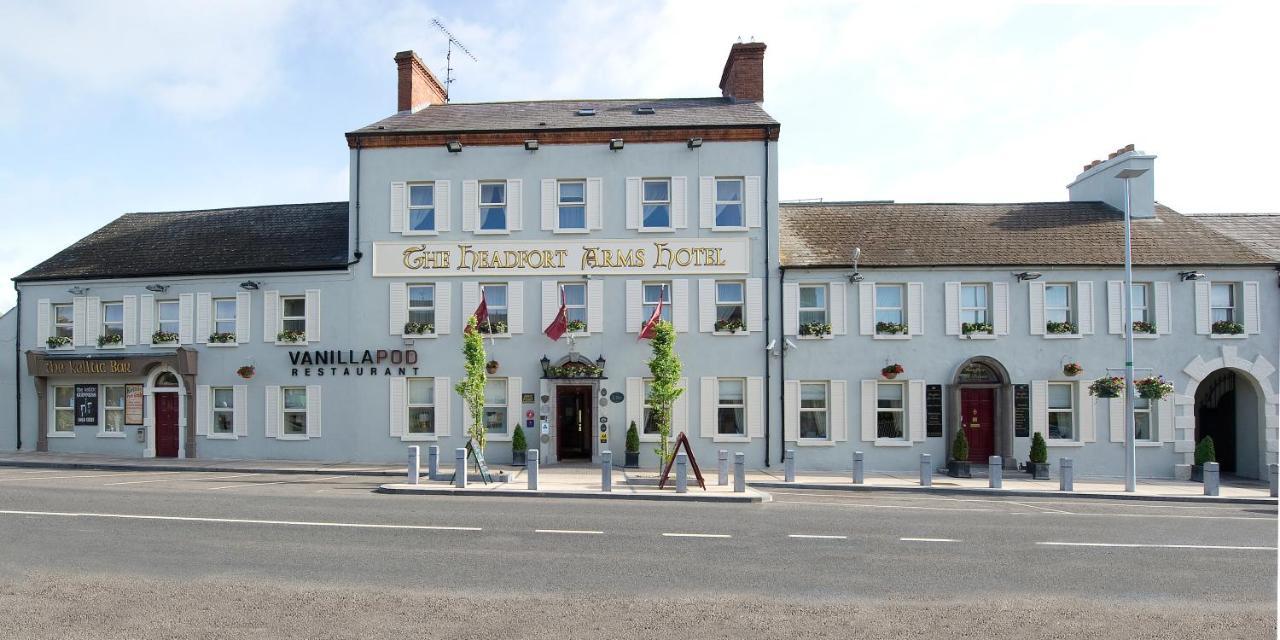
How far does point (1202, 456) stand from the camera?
19844mm

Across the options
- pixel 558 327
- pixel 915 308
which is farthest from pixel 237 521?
pixel 915 308

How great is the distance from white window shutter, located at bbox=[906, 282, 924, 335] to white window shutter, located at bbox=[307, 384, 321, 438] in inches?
666

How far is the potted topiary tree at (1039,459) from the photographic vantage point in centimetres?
1986

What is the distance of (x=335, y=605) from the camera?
25.5ft

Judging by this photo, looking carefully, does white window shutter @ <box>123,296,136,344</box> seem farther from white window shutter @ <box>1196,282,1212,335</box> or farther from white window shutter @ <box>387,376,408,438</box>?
white window shutter @ <box>1196,282,1212,335</box>

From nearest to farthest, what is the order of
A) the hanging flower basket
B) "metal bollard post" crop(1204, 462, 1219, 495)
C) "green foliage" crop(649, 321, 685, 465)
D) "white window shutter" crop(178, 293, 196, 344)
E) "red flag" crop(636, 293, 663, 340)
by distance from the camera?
1. "metal bollard post" crop(1204, 462, 1219, 495)
2. "green foliage" crop(649, 321, 685, 465)
3. the hanging flower basket
4. "red flag" crop(636, 293, 663, 340)
5. "white window shutter" crop(178, 293, 196, 344)

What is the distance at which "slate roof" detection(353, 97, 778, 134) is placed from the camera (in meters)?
21.8

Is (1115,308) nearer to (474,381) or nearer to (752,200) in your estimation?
(752,200)

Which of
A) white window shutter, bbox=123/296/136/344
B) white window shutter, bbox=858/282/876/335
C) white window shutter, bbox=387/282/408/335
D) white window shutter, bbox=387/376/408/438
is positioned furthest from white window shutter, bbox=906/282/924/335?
white window shutter, bbox=123/296/136/344

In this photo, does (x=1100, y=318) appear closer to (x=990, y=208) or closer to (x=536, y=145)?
(x=990, y=208)

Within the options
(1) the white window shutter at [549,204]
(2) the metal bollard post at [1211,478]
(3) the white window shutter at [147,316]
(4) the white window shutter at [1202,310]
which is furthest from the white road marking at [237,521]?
(4) the white window shutter at [1202,310]

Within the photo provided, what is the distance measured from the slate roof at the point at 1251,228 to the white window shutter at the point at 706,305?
596 inches

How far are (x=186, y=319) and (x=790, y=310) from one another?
17.8 meters

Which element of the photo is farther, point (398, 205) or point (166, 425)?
point (166, 425)
